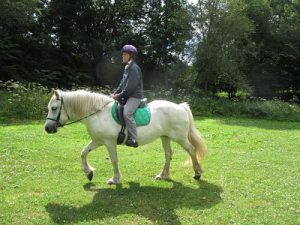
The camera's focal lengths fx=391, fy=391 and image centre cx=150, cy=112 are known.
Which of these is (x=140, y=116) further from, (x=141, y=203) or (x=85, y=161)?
(x=141, y=203)

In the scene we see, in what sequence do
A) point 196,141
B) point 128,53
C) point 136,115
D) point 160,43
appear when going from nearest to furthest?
point 128,53
point 136,115
point 196,141
point 160,43

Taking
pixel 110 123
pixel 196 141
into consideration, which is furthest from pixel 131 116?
pixel 196 141

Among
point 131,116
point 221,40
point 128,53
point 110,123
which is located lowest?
point 110,123

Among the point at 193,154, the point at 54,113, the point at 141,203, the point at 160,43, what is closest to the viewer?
Answer: the point at 141,203

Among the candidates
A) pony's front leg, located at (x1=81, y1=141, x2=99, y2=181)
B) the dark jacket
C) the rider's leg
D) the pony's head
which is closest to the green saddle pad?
the rider's leg

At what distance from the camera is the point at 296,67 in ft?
118

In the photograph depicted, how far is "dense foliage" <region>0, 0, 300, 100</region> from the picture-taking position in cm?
2877

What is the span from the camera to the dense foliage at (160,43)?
94.4 feet

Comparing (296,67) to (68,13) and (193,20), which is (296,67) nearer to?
(193,20)

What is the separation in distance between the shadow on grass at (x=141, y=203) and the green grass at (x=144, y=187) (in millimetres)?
17

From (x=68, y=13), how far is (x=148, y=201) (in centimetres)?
2839

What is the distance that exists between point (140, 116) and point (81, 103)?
4.21 feet

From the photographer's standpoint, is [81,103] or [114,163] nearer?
[81,103]

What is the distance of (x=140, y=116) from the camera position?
845 cm
